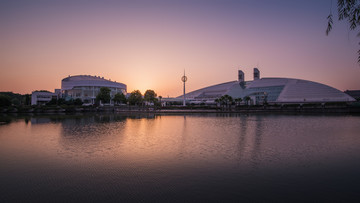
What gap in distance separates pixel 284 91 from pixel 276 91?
6.09 m

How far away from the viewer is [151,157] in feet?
47.4

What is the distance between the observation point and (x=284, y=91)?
11719 cm

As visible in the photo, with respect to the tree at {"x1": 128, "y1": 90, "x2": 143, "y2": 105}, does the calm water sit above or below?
below

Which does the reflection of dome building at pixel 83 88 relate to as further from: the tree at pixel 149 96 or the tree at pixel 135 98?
the tree at pixel 149 96

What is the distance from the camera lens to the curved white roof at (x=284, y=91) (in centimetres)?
10394

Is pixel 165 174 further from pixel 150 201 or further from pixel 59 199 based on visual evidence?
pixel 59 199

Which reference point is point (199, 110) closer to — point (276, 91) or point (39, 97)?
point (276, 91)

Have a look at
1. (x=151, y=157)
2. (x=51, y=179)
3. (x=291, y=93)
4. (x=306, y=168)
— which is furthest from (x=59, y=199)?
(x=291, y=93)

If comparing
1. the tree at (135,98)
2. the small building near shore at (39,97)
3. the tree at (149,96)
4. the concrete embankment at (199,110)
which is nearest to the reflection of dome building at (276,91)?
the concrete embankment at (199,110)

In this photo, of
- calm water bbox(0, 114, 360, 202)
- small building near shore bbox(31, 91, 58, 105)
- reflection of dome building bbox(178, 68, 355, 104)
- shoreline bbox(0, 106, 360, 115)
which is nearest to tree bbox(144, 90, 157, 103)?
shoreline bbox(0, 106, 360, 115)

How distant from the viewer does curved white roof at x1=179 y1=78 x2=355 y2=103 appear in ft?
341

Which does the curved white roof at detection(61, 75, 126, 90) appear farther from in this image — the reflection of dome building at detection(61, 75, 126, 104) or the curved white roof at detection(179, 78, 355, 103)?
the curved white roof at detection(179, 78, 355, 103)

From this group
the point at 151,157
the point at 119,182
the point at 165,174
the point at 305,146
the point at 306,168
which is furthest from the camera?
the point at 305,146

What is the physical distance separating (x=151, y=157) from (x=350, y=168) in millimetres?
11051
